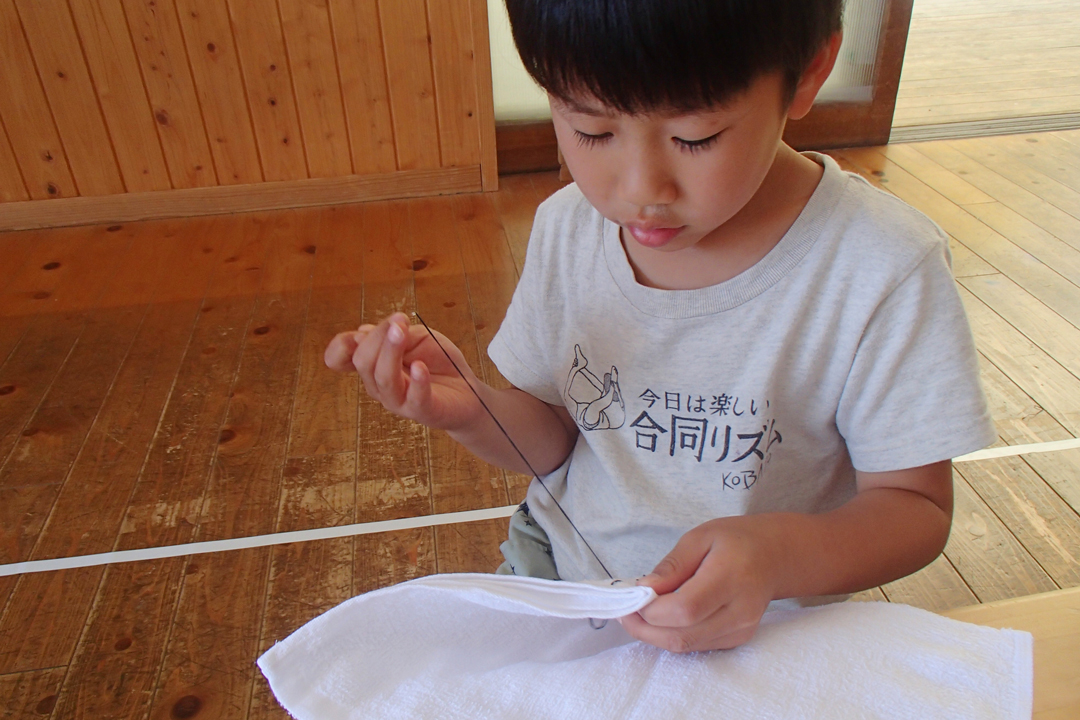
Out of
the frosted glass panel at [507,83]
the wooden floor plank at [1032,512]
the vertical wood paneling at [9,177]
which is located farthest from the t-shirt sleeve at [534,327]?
the vertical wood paneling at [9,177]

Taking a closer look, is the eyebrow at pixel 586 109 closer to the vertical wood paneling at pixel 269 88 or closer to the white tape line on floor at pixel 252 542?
the white tape line on floor at pixel 252 542

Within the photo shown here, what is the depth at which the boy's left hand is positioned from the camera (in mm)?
496

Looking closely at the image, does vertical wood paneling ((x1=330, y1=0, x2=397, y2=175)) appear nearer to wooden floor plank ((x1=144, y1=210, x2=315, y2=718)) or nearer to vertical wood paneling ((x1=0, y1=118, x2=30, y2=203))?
wooden floor plank ((x1=144, y1=210, x2=315, y2=718))

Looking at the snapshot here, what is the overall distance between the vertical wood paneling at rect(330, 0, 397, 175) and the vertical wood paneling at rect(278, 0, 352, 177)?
26 millimetres

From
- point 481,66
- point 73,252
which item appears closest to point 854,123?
point 481,66

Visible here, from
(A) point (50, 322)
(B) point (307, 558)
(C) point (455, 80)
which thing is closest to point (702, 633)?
(B) point (307, 558)

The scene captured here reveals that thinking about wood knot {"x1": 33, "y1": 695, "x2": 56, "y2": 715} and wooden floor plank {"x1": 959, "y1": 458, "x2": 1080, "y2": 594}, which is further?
wooden floor plank {"x1": 959, "y1": 458, "x2": 1080, "y2": 594}

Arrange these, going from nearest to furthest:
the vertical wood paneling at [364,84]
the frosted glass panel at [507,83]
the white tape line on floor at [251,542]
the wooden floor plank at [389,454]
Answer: the white tape line on floor at [251,542], the wooden floor plank at [389,454], the vertical wood paneling at [364,84], the frosted glass panel at [507,83]

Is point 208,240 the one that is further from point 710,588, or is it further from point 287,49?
point 710,588

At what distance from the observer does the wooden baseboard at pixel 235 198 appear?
266cm

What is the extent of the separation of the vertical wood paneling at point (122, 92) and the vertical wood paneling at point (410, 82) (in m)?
0.73

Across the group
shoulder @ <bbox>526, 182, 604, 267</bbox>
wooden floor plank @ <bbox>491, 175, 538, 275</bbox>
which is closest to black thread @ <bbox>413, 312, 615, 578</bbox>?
shoulder @ <bbox>526, 182, 604, 267</bbox>

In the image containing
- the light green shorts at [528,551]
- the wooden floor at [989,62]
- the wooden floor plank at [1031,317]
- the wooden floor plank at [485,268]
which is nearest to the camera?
the light green shorts at [528,551]

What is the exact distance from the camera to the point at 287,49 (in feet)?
8.20
